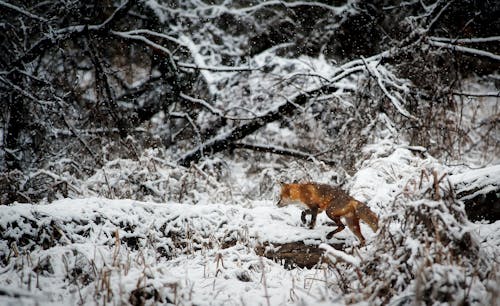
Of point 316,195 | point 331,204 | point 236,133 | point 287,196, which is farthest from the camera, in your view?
point 236,133

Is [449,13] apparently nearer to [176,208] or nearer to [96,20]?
[176,208]

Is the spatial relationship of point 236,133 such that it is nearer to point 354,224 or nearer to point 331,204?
point 331,204

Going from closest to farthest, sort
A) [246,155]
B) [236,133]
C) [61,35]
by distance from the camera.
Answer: [61,35] < [236,133] < [246,155]

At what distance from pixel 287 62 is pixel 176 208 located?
18.9 feet

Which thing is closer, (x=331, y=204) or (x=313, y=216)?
(x=331, y=204)

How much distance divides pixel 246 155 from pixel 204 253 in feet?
21.1

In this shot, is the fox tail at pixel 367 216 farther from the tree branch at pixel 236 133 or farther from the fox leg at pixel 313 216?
the tree branch at pixel 236 133

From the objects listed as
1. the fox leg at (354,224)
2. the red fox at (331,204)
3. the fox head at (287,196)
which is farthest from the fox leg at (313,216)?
the fox leg at (354,224)

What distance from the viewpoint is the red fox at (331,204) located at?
3.94m

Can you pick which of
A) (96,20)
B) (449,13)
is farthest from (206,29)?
(449,13)

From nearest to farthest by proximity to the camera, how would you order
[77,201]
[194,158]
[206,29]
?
[77,201] < [194,158] < [206,29]

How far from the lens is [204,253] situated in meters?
4.23

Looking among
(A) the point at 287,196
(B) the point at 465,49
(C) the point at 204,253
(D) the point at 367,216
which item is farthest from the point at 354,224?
(B) the point at 465,49

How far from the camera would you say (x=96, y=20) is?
9.14 metres
